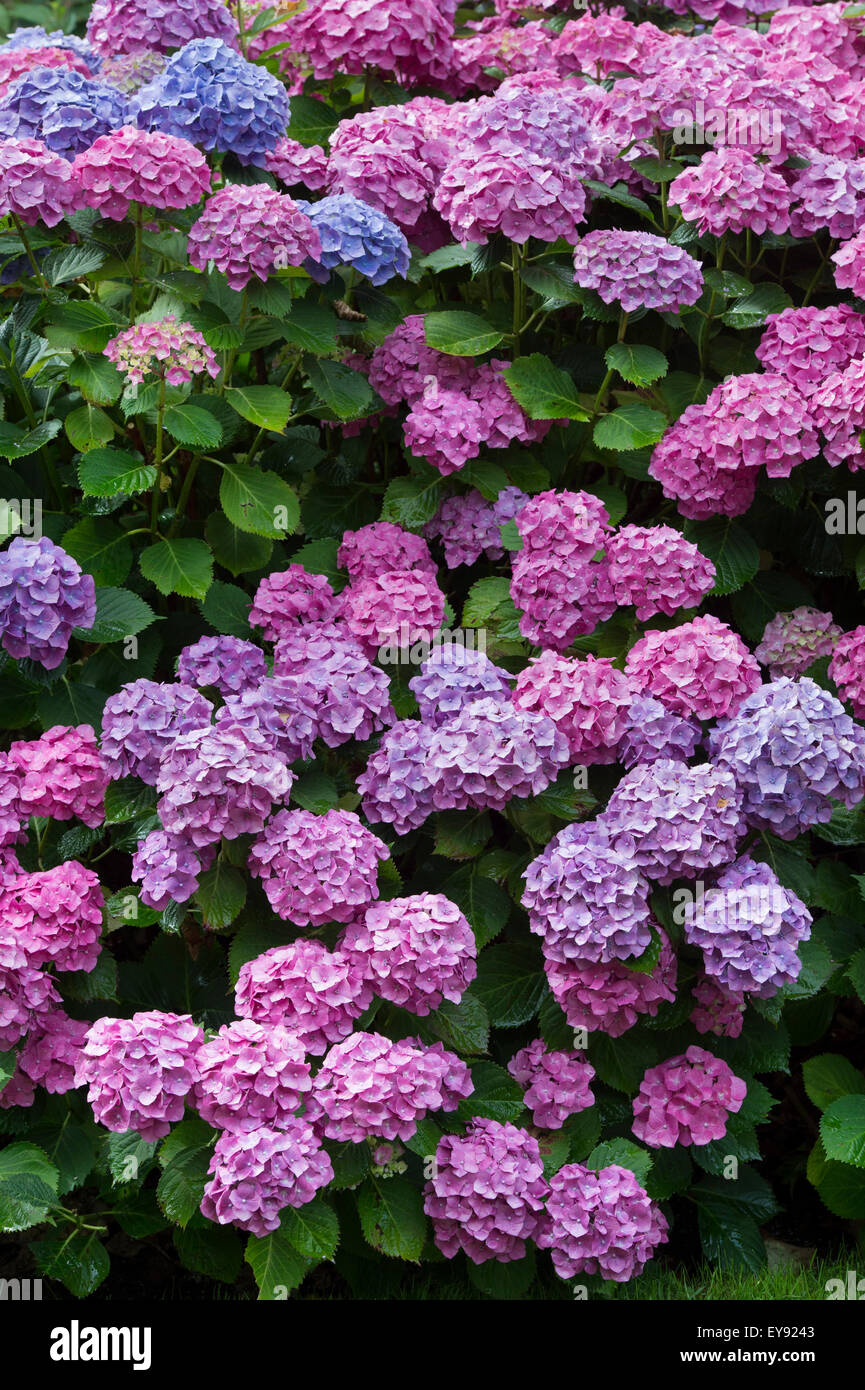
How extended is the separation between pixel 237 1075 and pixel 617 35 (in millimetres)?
2975

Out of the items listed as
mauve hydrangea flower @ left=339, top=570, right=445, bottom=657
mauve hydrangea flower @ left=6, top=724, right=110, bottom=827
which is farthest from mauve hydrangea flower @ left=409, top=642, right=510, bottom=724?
mauve hydrangea flower @ left=6, top=724, right=110, bottom=827

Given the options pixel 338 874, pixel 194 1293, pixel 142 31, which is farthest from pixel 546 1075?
pixel 142 31

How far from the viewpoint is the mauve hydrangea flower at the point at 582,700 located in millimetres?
2977

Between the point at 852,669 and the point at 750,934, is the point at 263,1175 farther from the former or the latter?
the point at 852,669

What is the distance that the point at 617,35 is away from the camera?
4.13 m

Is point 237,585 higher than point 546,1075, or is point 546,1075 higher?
point 237,585

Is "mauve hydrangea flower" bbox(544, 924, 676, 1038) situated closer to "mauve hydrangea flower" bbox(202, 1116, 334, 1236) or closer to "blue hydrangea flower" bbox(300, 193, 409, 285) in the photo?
"mauve hydrangea flower" bbox(202, 1116, 334, 1236)

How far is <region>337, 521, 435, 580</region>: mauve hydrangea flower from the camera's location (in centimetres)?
350

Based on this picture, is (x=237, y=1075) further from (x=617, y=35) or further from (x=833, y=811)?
(x=617, y=35)

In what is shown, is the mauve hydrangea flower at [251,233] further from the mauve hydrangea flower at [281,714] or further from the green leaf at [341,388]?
the mauve hydrangea flower at [281,714]

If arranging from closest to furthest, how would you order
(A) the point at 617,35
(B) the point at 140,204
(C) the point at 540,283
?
(B) the point at 140,204 < (C) the point at 540,283 < (A) the point at 617,35

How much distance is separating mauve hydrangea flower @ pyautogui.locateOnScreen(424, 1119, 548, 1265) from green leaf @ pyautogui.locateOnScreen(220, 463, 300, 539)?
136 cm

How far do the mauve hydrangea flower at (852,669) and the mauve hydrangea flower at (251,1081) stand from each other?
1422 millimetres

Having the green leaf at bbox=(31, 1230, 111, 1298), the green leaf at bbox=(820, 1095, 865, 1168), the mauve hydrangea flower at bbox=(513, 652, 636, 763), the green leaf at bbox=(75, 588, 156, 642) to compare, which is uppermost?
the mauve hydrangea flower at bbox=(513, 652, 636, 763)
